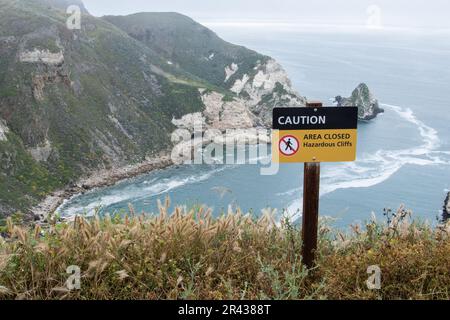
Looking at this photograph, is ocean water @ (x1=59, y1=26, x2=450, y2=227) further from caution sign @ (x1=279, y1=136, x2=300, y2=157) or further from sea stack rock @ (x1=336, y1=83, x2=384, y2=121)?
caution sign @ (x1=279, y1=136, x2=300, y2=157)

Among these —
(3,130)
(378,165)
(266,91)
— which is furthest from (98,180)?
(266,91)

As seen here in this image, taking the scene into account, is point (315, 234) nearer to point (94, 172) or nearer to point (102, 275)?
point (102, 275)

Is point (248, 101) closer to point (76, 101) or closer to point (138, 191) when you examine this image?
point (76, 101)

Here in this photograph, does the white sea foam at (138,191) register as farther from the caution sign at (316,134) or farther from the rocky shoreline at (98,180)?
the caution sign at (316,134)

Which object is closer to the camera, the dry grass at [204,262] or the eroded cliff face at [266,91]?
the dry grass at [204,262]

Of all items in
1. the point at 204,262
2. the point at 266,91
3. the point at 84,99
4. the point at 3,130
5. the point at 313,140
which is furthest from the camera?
the point at 266,91

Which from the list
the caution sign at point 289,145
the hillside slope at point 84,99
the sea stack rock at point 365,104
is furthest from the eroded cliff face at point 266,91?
the caution sign at point 289,145

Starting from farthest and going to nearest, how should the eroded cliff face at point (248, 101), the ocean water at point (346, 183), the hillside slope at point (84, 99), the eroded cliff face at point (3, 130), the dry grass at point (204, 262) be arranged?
the eroded cliff face at point (248, 101), the hillside slope at point (84, 99), the eroded cliff face at point (3, 130), the ocean water at point (346, 183), the dry grass at point (204, 262)
